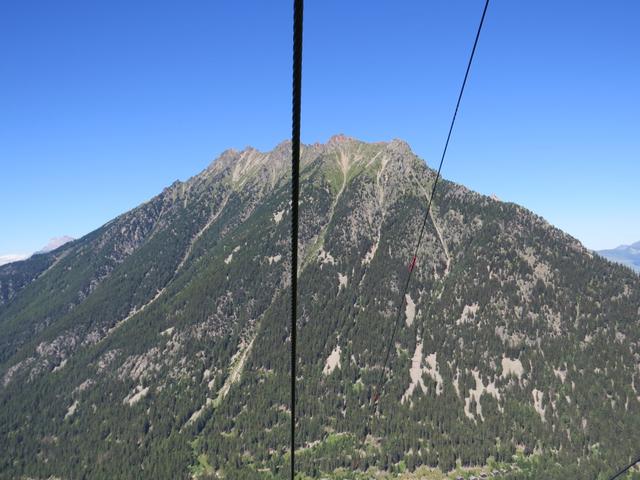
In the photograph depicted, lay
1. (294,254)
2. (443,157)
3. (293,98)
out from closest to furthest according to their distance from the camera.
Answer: (293,98) < (294,254) < (443,157)

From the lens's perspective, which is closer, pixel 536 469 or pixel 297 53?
pixel 297 53

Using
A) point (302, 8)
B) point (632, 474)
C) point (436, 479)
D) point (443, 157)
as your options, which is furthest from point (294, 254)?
point (632, 474)

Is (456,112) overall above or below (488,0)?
below

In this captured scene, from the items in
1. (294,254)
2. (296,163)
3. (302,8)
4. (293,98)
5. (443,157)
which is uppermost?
(443,157)

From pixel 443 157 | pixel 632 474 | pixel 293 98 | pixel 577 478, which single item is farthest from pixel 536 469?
pixel 293 98

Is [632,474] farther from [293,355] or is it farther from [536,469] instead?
[293,355]

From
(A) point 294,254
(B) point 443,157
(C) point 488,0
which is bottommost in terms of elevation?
(A) point 294,254

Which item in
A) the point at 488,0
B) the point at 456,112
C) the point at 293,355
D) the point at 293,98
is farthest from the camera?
the point at 456,112

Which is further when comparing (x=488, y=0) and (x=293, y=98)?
(x=488, y=0)

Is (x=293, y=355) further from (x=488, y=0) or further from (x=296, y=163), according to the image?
(x=488, y=0)
